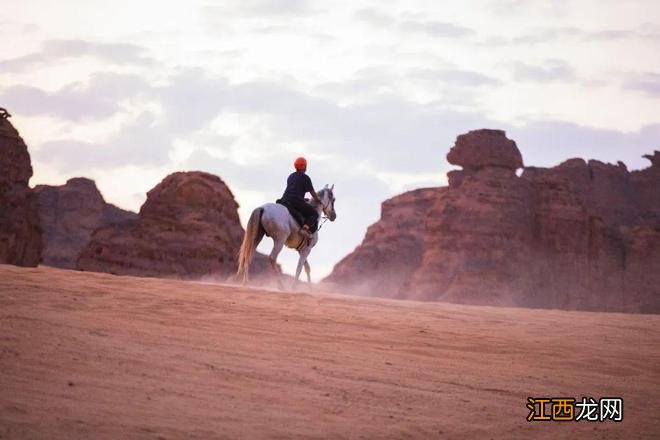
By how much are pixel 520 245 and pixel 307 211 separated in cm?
5047

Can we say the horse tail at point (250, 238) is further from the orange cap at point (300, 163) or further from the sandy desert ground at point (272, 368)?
the sandy desert ground at point (272, 368)

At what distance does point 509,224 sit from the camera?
221 feet

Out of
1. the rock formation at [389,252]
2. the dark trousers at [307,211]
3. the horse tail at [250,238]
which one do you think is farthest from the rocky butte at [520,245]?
the horse tail at [250,238]

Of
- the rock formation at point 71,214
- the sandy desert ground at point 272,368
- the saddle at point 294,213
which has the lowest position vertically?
the sandy desert ground at point 272,368

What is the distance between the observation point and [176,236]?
4091 cm

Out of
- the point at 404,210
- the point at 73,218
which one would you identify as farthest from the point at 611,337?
the point at 404,210

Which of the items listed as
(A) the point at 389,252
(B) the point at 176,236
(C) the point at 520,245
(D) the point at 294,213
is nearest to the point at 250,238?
(D) the point at 294,213

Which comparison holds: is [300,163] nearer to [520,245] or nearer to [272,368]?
[272,368]

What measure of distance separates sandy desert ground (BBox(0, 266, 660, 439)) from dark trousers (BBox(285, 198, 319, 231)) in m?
5.85

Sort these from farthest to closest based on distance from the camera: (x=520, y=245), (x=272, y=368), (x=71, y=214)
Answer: (x=71, y=214) → (x=520, y=245) → (x=272, y=368)

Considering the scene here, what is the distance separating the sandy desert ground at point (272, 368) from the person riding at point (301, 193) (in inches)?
231

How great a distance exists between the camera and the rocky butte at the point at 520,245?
218 feet

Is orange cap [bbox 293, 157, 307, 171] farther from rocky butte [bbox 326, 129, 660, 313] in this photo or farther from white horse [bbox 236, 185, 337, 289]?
rocky butte [bbox 326, 129, 660, 313]

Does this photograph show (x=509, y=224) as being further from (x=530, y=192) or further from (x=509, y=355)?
(x=509, y=355)
